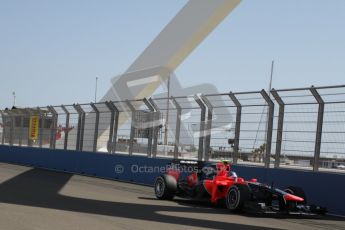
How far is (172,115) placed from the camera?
15516 mm

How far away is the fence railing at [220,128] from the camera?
1093 cm

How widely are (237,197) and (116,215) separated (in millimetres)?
2248

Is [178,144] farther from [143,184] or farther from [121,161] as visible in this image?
[121,161]

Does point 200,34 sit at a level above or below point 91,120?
above

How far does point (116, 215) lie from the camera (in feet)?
26.8

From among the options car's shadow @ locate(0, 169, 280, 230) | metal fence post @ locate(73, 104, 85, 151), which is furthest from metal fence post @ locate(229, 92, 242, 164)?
metal fence post @ locate(73, 104, 85, 151)

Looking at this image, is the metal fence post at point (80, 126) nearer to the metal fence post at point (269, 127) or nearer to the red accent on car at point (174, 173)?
the red accent on car at point (174, 173)

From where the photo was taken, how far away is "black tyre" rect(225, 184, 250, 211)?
920 centimetres

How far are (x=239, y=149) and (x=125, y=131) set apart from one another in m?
5.48

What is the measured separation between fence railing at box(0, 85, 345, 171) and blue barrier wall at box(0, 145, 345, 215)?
0.24 metres

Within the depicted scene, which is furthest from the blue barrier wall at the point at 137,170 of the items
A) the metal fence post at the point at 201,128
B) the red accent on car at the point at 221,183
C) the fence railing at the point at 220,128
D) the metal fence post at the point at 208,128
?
the red accent on car at the point at 221,183

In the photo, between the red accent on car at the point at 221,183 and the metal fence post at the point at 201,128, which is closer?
the red accent on car at the point at 221,183

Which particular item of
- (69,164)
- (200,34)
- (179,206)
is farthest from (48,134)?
(179,206)

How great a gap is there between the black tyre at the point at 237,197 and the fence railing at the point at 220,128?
222 cm
